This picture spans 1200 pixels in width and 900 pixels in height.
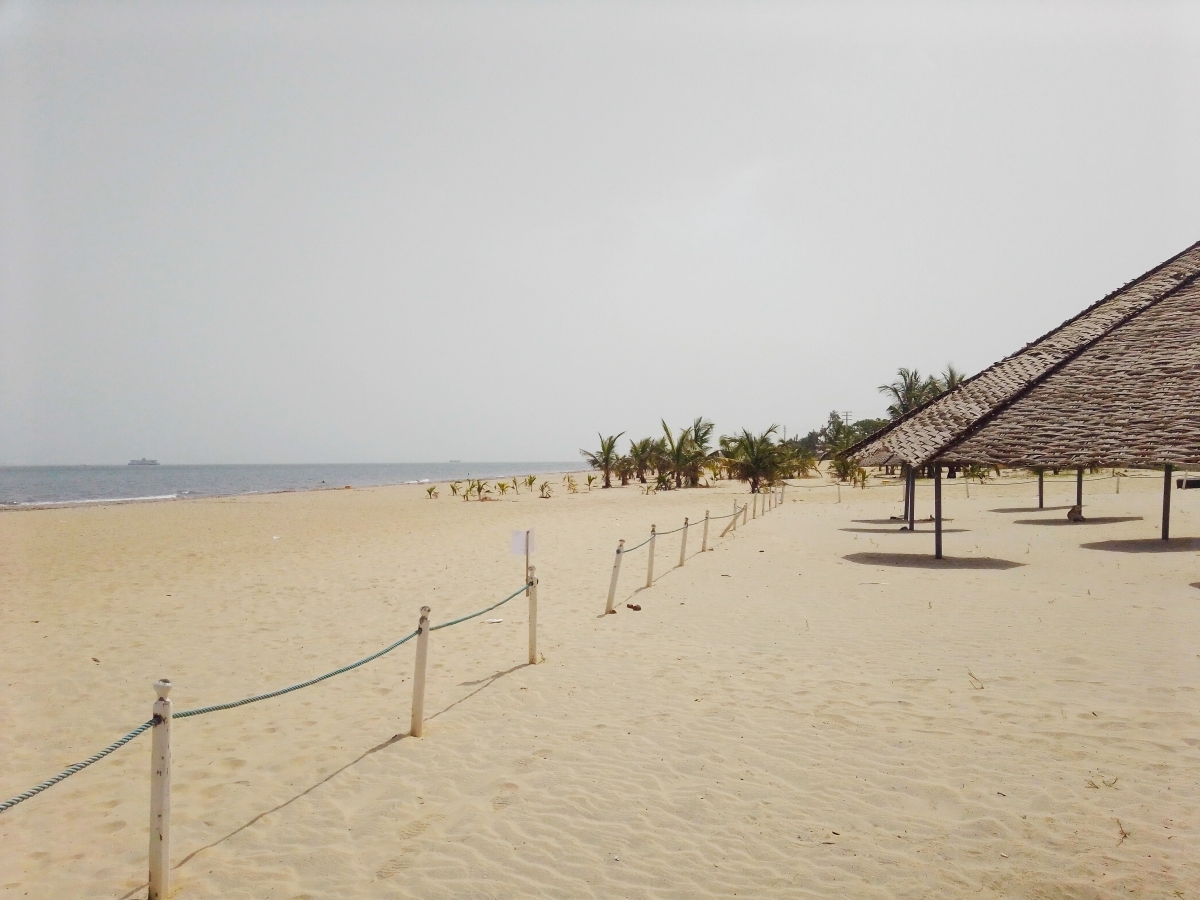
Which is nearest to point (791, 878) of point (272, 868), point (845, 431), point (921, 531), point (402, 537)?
point (272, 868)

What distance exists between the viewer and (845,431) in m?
54.3

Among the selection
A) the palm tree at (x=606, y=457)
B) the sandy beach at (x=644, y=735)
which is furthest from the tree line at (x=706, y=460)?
the sandy beach at (x=644, y=735)

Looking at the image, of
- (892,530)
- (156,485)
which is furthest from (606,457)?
(156,485)

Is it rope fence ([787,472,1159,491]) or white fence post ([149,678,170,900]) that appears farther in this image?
rope fence ([787,472,1159,491])

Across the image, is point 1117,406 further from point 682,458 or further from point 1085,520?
point 682,458

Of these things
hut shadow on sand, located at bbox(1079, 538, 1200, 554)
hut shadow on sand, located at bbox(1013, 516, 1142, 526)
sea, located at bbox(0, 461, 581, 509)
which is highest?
hut shadow on sand, located at bbox(1013, 516, 1142, 526)

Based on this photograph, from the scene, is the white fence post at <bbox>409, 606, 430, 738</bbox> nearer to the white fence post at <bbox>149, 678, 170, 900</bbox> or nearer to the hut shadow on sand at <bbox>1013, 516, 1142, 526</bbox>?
the white fence post at <bbox>149, 678, 170, 900</bbox>

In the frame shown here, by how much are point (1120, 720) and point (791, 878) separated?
11.7ft

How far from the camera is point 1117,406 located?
39.8 ft

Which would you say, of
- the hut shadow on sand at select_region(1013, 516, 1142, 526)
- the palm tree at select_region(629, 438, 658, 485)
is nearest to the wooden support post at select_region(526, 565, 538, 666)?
the hut shadow on sand at select_region(1013, 516, 1142, 526)

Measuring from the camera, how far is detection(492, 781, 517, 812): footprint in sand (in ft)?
15.7

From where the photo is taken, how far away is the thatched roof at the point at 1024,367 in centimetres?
1438

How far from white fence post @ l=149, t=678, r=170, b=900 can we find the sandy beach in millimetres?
185

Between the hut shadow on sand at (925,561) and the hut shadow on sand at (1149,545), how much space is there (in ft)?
7.85
